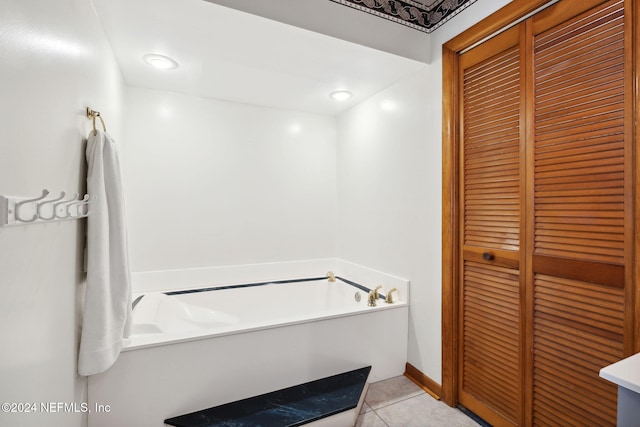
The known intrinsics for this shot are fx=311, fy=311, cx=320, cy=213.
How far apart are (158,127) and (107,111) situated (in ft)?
2.53

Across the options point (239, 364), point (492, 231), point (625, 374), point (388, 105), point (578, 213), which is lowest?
point (239, 364)

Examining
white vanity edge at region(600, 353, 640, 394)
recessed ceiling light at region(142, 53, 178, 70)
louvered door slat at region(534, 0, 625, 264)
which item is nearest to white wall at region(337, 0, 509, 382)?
louvered door slat at region(534, 0, 625, 264)

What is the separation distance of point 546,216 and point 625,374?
79cm

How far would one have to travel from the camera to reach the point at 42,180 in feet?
3.22

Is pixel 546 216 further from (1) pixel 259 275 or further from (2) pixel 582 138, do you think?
(1) pixel 259 275

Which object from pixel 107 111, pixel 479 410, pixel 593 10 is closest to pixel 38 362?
pixel 107 111

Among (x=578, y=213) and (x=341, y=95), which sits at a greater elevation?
(x=341, y=95)

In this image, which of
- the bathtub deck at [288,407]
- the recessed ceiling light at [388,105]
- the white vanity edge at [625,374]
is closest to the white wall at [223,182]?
the recessed ceiling light at [388,105]

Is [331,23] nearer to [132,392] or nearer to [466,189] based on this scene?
[466,189]

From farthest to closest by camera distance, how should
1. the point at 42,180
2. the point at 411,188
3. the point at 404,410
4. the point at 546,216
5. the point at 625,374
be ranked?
the point at 411,188 < the point at 404,410 < the point at 546,216 < the point at 42,180 < the point at 625,374

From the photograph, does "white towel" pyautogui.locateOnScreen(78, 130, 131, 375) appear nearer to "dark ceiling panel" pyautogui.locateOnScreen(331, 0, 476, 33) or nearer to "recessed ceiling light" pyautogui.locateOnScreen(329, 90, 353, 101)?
"dark ceiling panel" pyautogui.locateOnScreen(331, 0, 476, 33)

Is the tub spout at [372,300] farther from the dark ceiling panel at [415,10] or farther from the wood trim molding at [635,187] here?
the dark ceiling panel at [415,10]

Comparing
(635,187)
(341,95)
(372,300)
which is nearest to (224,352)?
(372,300)

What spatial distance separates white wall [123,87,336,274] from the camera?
2.55 meters
